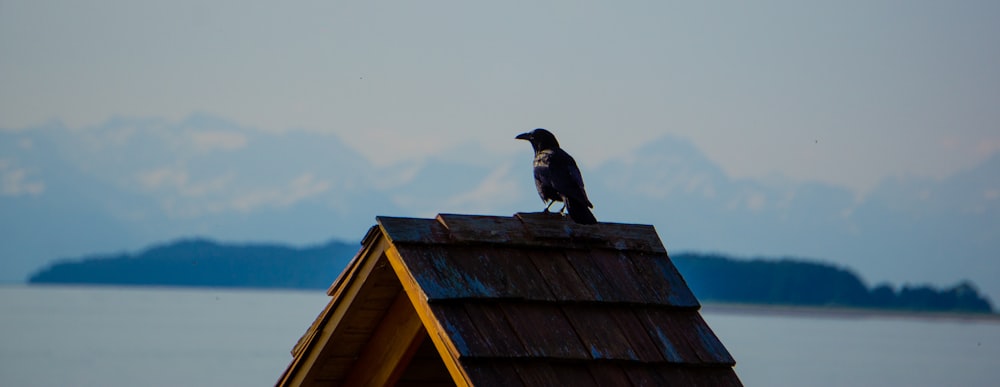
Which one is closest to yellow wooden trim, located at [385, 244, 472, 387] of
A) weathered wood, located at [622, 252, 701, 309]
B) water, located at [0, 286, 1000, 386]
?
weathered wood, located at [622, 252, 701, 309]

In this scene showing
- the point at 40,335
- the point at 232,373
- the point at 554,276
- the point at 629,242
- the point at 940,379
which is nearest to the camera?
the point at 554,276

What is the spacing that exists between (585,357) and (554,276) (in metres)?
0.40

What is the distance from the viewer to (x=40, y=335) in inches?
3393

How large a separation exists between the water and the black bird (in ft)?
130

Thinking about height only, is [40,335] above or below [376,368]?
above

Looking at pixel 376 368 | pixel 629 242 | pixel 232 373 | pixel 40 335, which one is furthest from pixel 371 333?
pixel 40 335

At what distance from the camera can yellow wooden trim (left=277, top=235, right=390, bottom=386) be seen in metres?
5.72

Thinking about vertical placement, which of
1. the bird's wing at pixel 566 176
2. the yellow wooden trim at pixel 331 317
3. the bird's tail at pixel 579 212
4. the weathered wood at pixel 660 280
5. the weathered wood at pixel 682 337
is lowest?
the weathered wood at pixel 682 337

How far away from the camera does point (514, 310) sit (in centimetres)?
560

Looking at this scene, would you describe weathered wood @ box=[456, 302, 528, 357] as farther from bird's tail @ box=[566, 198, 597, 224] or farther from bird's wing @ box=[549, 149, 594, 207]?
bird's wing @ box=[549, 149, 594, 207]

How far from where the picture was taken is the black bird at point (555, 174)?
803cm

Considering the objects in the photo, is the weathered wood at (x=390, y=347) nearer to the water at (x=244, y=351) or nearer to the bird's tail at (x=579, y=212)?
the bird's tail at (x=579, y=212)

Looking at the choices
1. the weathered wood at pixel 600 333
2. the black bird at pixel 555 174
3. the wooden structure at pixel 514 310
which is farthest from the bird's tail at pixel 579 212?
the weathered wood at pixel 600 333

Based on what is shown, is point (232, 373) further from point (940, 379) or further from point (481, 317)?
point (481, 317)
